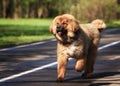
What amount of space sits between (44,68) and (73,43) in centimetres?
342

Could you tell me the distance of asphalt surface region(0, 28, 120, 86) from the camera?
12852 mm

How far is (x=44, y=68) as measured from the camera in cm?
1579

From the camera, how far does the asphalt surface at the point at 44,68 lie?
42.2ft

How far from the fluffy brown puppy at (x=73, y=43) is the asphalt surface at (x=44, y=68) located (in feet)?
1.14

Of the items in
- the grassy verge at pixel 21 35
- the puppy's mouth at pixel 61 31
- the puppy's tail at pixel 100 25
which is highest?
the puppy's mouth at pixel 61 31

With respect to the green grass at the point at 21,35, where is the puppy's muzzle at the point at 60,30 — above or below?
above

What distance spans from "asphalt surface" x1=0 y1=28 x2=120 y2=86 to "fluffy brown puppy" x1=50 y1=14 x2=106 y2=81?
13.6 inches

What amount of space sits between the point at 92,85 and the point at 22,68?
380 cm

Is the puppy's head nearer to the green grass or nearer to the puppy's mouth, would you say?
the puppy's mouth

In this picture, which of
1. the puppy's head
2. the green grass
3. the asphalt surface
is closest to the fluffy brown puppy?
the puppy's head

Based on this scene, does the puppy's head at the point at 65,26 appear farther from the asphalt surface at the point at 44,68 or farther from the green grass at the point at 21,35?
the green grass at the point at 21,35

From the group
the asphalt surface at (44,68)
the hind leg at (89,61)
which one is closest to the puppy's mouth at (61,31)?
the asphalt surface at (44,68)

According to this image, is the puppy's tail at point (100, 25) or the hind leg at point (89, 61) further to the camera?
the puppy's tail at point (100, 25)

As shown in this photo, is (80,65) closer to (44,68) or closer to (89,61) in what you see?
(89,61)
